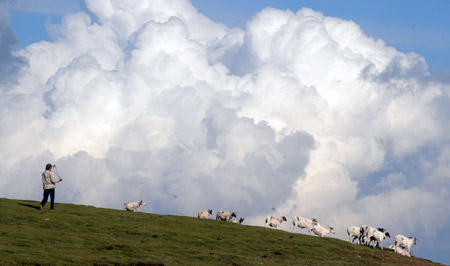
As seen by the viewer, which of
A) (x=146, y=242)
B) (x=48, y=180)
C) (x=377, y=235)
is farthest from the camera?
(x=377, y=235)

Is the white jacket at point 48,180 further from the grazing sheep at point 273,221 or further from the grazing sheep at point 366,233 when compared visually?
the grazing sheep at point 366,233

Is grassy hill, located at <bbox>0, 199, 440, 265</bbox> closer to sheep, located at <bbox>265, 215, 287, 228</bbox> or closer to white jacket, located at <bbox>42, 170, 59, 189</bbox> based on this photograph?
white jacket, located at <bbox>42, 170, 59, 189</bbox>

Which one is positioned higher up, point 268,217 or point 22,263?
point 268,217

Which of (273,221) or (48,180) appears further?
(273,221)

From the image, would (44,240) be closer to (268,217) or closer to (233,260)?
(233,260)

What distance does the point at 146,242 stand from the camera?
4816 centimetres

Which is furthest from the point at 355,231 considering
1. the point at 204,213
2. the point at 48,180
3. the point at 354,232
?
the point at 48,180

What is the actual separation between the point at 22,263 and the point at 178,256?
12152mm

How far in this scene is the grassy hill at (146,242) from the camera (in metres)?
40.2

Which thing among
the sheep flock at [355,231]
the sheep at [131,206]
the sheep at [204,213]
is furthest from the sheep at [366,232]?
the sheep at [131,206]

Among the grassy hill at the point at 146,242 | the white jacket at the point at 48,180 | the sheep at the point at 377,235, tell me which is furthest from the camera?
the sheep at the point at 377,235

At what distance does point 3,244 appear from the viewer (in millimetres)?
39469

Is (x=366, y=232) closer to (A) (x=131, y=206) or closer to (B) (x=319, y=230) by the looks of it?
(B) (x=319, y=230)

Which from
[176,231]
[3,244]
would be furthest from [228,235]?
[3,244]
